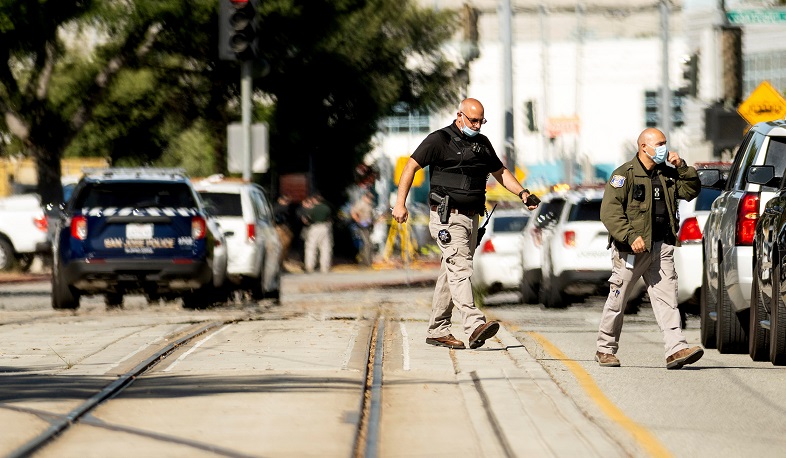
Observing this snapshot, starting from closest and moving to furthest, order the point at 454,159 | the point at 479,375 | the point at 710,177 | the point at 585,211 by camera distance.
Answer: the point at 479,375 < the point at 454,159 < the point at 710,177 < the point at 585,211

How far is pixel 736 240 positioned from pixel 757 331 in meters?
0.73

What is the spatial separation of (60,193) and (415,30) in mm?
10612

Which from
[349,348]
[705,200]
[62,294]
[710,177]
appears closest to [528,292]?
[705,200]

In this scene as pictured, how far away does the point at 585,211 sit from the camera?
2092cm

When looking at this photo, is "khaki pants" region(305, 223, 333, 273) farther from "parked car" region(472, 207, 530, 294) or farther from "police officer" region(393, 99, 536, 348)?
"police officer" region(393, 99, 536, 348)

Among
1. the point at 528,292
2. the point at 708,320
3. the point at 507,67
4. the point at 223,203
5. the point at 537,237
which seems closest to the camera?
the point at 708,320

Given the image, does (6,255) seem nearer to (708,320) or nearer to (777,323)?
(708,320)

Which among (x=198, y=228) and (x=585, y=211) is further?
(x=585, y=211)

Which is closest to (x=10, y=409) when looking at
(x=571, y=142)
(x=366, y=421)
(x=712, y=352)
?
(x=366, y=421)

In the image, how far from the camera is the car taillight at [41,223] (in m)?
32.2

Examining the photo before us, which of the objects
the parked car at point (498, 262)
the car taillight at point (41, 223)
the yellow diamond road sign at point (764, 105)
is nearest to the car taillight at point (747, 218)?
the yellow diamond road sign at point (764, 105)

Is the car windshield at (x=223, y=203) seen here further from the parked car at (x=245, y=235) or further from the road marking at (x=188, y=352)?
the road marking at (x=188, y=352)

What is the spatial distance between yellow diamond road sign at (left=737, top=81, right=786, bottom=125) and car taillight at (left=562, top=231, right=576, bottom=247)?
326cm

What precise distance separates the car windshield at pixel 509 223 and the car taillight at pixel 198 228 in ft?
20.7
